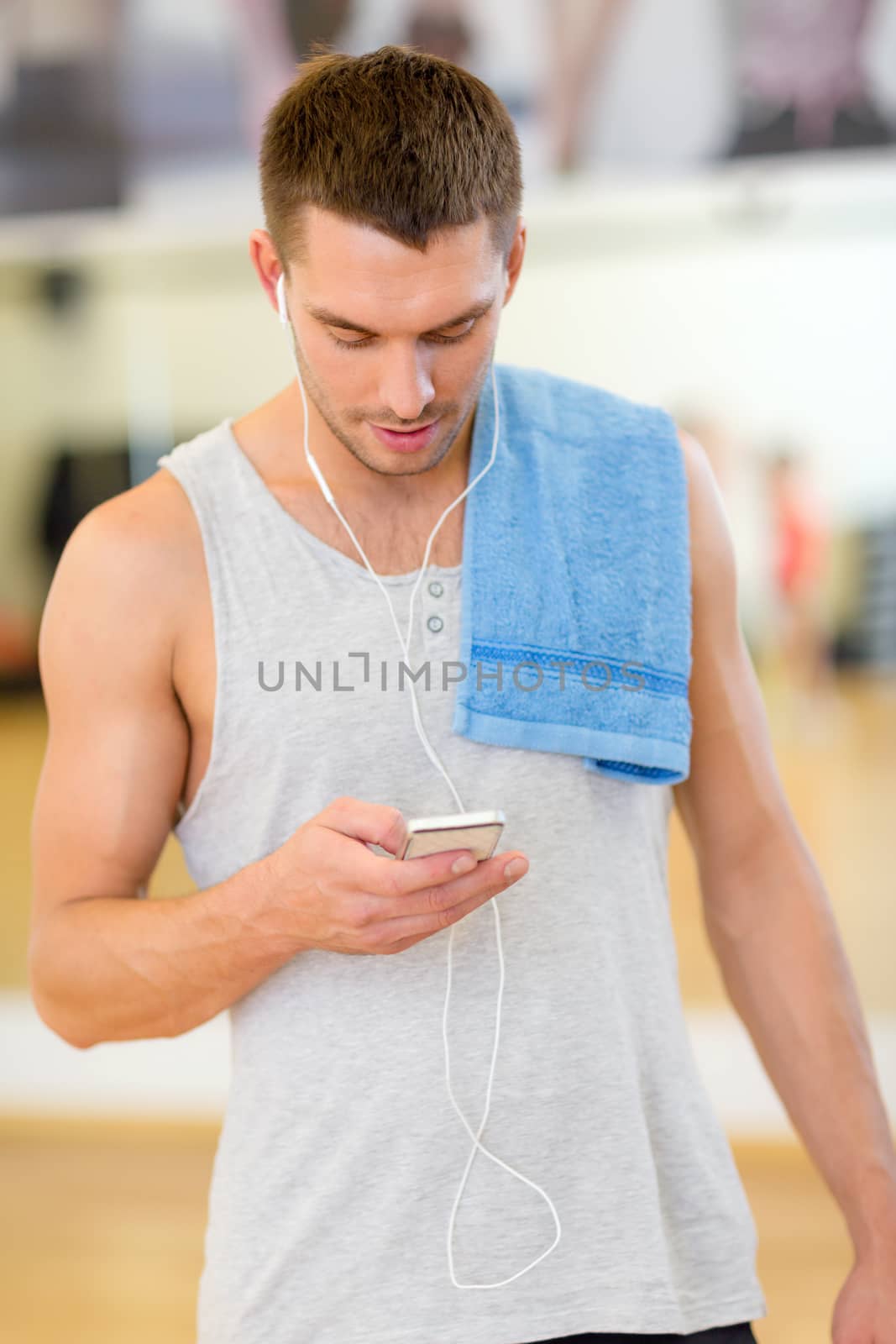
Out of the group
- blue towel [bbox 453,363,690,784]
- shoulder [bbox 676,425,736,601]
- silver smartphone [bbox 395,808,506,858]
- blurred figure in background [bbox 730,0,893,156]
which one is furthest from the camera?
blurred figure in background [bbox 730,0,893,156]

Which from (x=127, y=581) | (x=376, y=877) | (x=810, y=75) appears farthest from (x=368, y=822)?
(x=810, y=75)

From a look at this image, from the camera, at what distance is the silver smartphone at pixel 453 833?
879mm

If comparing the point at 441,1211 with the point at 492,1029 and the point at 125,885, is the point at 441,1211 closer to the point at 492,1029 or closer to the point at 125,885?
the point at 492,1029

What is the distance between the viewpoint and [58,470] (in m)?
3.59

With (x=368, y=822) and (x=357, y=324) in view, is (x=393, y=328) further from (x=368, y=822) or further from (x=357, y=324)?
(x=368, y=822)

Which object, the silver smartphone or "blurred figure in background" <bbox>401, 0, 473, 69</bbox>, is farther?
"blurred figure in background" <bbox>401, 0, 473, 69</bbox>

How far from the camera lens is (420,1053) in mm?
1060

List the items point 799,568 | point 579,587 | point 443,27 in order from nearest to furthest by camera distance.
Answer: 1. point 579,587
2. point 443,27
3. point 799,568

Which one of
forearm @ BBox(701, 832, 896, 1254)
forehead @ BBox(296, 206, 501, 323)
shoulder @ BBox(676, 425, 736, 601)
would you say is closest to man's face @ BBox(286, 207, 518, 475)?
forehead @ BBox(296, 206, 501, 323)

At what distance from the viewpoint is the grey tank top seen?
1.04m

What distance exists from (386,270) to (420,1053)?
0.57 metres

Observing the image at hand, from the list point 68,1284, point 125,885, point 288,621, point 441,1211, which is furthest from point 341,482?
point 68,1284

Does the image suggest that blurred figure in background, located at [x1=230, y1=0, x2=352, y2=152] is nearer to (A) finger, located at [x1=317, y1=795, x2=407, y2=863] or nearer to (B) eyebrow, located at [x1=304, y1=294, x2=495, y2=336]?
(B) eyebrow, located at [x1=304, y1=294, x2=495, y2=336]

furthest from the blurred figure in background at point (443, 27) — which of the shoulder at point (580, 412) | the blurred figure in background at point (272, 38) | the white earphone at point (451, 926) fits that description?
the white earphone at point (451, 926)
